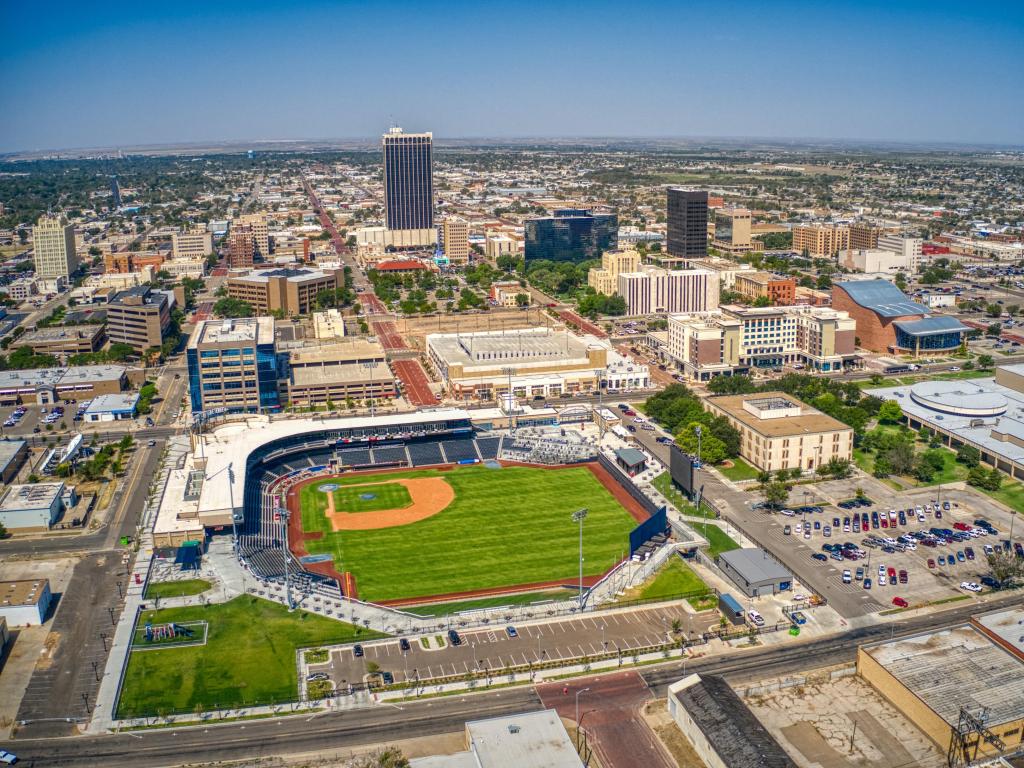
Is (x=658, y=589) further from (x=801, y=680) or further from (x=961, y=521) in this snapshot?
(x=961, y=521)

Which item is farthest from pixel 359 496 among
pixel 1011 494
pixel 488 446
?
pixel 1011 494

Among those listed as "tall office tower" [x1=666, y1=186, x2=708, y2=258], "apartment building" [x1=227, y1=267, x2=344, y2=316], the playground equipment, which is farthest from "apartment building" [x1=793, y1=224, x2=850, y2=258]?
the playground equipment

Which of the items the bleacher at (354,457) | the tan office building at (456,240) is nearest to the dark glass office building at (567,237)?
the tan office building at (456,240)

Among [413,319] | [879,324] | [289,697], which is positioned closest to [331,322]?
[413,319]

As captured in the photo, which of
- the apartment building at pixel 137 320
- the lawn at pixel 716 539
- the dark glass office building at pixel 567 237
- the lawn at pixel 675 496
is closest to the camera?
the lawn at pixel 716 539

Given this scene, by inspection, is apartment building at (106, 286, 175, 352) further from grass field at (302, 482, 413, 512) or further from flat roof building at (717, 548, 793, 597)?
flat roof building at (717, 548, 793, 597)

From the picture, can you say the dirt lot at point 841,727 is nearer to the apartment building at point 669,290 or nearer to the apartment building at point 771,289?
the apartment building at point 669,290
